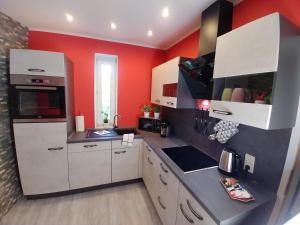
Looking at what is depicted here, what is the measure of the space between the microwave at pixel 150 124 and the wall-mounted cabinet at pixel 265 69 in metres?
1.55

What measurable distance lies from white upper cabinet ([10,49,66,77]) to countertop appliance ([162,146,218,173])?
1.70m

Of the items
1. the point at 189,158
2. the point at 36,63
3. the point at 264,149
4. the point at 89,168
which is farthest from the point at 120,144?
the point at 264,149

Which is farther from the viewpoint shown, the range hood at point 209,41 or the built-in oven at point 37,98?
the built-in oven at point 37,98

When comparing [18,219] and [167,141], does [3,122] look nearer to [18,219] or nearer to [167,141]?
[18,219]

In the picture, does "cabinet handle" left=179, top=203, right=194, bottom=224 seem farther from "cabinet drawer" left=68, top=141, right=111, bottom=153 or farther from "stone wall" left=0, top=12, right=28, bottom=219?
A: "stone wall" left=0, top=12, right=28, bottom=219

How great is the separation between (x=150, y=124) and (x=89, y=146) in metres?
1.10

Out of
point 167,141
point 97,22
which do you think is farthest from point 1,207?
point 97,22

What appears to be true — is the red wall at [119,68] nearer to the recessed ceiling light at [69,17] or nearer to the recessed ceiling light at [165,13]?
the recessed ceiling light at [69,17]

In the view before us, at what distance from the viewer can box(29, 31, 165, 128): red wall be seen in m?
2.24

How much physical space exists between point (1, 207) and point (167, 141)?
218 cm

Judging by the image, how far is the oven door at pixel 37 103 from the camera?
5.71 ft

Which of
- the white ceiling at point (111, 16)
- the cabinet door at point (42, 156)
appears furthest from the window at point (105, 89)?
the cabinet door at point (42, 156)

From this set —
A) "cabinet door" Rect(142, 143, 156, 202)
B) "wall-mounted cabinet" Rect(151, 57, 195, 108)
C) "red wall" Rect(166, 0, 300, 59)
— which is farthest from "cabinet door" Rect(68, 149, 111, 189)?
"red wall" Rect(166, 0, 300, 59)

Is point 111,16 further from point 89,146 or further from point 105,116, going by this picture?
point 89,146
